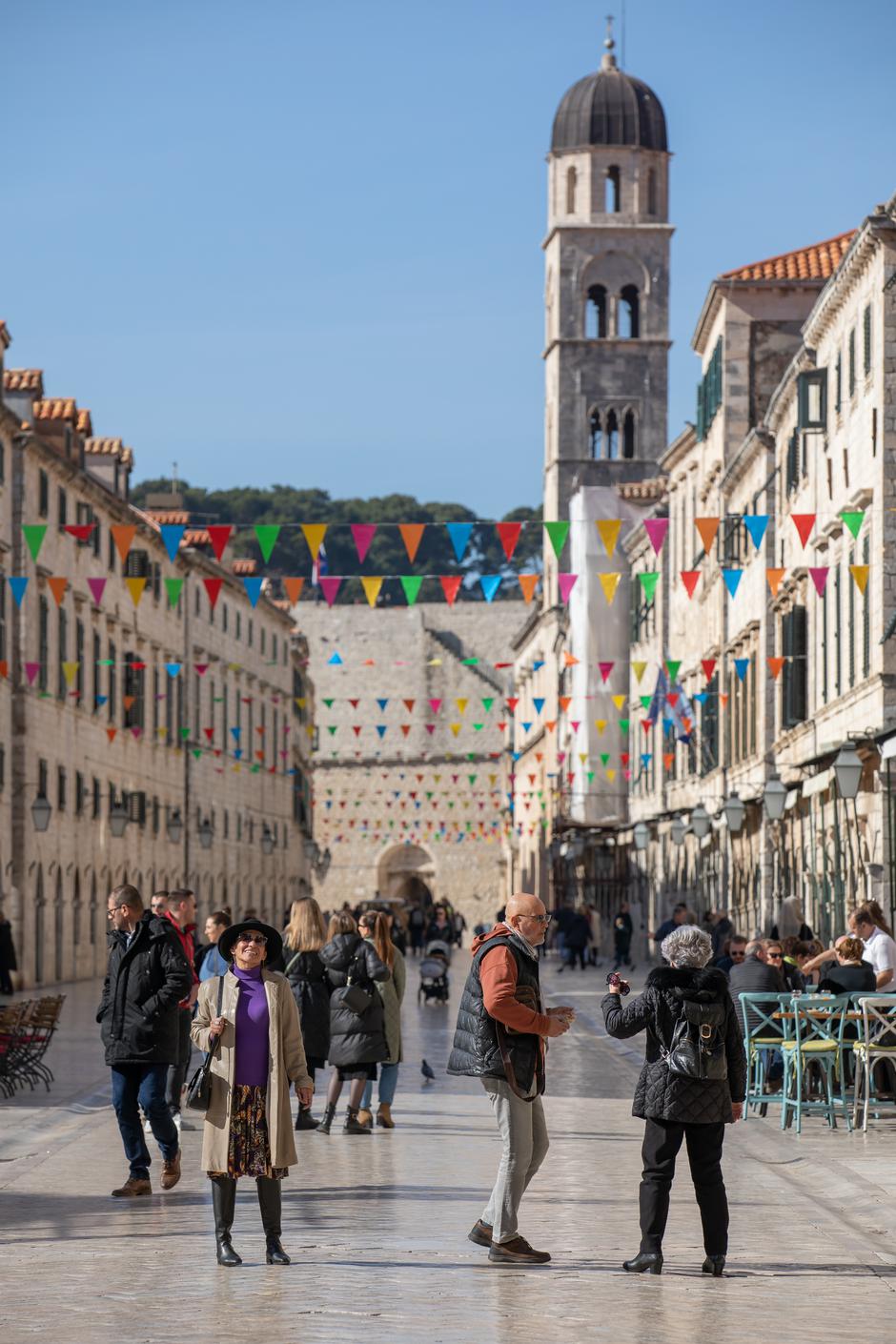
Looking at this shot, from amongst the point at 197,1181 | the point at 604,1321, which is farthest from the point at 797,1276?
the point at 197,1181

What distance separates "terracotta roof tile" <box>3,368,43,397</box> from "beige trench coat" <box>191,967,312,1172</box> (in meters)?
34.0

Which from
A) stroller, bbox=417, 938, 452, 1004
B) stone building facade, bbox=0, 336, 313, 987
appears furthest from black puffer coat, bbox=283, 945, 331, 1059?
stroller, bbox=417, 938, 452, 1004

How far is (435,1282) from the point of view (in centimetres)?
905

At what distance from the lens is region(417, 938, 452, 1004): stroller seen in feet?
107

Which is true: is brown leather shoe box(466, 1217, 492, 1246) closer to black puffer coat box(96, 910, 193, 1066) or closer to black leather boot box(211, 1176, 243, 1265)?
black leather boot box(211, 1176, 243, 1265)

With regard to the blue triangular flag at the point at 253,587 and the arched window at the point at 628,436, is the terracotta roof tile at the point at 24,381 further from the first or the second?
the arched window at the point at 628,436

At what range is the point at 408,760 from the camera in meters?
99.6

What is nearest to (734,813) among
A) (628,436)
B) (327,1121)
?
(327,1121)

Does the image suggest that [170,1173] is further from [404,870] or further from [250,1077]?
[404,870]

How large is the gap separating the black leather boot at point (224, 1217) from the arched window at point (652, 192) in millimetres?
65274

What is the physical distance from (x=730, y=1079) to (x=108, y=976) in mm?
3991

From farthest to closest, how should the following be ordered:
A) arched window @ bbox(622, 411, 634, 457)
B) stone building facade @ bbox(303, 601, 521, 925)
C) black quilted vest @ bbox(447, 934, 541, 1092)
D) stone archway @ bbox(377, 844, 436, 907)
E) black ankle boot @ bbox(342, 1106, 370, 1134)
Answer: stone archway @ bbox(377, 844, 436, 907) → stone building facade @ bbox(303, 601, 521, 925) → arched window @ bbox(622, 411, 634, 457) → black ankle boot @ bbox(342, 1106, 370, 1134) → black quilted vest @ bbox(447, 934, 541, 1092)

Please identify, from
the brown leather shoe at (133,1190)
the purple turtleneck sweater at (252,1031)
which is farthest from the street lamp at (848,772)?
the purple turtleneck sweater at (252,1031)

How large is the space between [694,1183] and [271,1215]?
181 cm
